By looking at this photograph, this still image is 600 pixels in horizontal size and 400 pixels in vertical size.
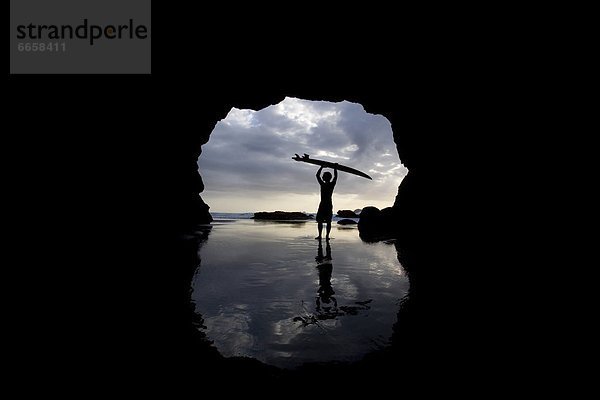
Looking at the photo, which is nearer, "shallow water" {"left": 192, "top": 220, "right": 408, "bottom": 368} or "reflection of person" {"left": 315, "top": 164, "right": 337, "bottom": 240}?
"shallow water" {"left": 192, "top": 220, "right": 408, "bottom": 368}

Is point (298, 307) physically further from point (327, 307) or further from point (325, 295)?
point (325, 295)

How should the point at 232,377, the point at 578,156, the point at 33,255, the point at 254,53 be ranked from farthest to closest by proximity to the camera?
the point at 254,53, the point at 578,156, the point at 33,255, the point at 232,377

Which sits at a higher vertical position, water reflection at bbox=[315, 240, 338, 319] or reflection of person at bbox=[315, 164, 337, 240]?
reflection of person at bbox=[315, 164, 337, 240]

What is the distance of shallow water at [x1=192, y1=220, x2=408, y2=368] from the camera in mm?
2164

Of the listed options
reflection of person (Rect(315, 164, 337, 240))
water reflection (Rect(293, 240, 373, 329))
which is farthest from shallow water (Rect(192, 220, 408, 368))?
reflection of person (Rect(315, 164, 337, 240))

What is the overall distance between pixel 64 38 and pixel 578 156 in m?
9.45

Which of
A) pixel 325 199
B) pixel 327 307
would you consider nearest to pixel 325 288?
pixel 327 307

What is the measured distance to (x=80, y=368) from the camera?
1.84m

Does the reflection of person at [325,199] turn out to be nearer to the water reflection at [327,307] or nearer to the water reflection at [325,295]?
the water reflection at [325,295]

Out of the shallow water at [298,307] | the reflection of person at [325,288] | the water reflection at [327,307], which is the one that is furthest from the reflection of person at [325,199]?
the water reflection at [327,307]

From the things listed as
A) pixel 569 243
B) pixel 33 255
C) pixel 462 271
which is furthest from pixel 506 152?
pixel 33 255

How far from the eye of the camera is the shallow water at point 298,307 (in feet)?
7.10

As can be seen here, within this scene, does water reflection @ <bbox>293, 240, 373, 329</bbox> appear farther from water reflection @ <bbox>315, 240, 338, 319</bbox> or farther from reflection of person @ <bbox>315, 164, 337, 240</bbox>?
reflection of person @ <bbox>315, 164, 337, 240</bbox>

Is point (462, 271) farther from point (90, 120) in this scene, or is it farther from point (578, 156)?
point (90, 120)
